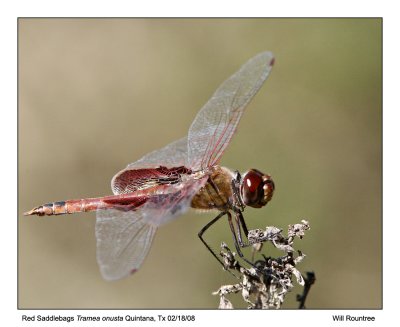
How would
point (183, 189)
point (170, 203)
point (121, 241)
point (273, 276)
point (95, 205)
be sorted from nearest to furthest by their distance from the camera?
1. point (273, 276)
2. point (121, 241)
3. point (170, 203)
4. point (183, 189)
5. point (95, 205)

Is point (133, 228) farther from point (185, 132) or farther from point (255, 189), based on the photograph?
point (185, 132)

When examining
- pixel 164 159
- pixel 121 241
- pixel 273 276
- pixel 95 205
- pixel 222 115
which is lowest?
pixel 273 276

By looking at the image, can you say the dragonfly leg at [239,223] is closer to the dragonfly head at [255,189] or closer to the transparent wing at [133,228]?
the dragonfly head at [255,189]

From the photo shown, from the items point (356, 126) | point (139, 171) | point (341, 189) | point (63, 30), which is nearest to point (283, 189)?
point (341, 189)

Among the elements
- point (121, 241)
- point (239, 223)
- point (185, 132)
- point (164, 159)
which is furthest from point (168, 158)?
point (185, 132)

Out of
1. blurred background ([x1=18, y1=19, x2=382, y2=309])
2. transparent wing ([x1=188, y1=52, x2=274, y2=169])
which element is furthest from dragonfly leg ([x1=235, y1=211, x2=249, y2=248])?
blurred background ([x1=18, y1=19, x2=382, y2=309])

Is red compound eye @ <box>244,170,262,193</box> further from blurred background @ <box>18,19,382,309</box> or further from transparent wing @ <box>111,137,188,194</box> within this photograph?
blurred background @ <box>18,19,382,309</box>

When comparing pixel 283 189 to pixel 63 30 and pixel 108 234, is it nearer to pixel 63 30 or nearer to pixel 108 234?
pixel 108 234
